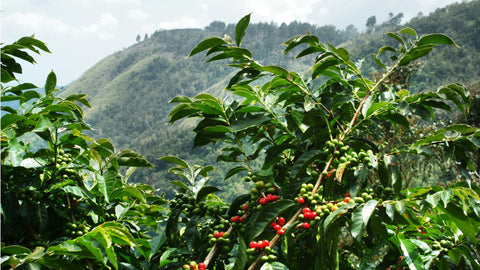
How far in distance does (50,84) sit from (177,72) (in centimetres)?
12202

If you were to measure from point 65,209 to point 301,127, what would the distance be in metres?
0.90

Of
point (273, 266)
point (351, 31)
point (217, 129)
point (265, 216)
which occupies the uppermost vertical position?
point (351, 31)

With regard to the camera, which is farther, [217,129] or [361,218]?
[217,129]

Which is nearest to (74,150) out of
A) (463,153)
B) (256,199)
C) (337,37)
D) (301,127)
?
(256,199)

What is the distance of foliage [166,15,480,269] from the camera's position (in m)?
0.98

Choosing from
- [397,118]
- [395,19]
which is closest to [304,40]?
[397,118]

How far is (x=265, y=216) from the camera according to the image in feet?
3.39

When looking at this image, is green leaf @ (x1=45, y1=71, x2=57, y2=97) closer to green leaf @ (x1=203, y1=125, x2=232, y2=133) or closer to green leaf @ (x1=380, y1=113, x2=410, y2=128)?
green leaf @ (x1=203, y1=125, x2=232, y2=133)

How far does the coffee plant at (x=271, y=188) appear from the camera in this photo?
102cm

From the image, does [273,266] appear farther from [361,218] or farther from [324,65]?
[324,65]

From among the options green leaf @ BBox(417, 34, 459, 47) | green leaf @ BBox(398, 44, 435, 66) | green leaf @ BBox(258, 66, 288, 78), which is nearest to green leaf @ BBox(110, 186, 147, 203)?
green leaf @ BBox(258, 66, 288, 78)

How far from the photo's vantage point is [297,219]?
108 cm

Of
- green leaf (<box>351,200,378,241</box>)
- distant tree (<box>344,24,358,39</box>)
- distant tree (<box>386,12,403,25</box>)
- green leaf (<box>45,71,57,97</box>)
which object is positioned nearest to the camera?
green leaf (<box>351,200,378,241</box>)

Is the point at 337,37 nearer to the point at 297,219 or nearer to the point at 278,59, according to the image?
the point at 278,59
